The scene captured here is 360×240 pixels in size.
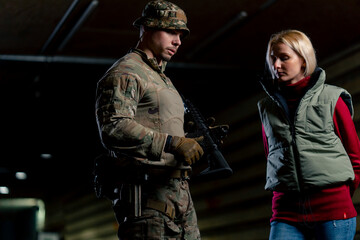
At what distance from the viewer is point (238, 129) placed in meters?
7.10

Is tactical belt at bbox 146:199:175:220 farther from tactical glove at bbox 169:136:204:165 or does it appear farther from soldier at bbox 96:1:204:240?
tactical glove at bbox 169:136:204:165

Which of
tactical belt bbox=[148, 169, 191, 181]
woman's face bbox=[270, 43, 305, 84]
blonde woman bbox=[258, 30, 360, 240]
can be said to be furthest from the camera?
woman's face bbox=[270, 43, 305, 84]

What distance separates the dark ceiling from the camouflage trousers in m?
2.17

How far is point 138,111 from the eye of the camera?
2.36 metres

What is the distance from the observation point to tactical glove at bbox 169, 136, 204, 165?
2189mm

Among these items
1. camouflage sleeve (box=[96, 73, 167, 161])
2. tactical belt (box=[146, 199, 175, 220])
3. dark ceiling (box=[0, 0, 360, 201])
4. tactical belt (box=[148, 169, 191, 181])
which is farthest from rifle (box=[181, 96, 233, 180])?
dark ceiling (box=[0, 0, 360, 201])

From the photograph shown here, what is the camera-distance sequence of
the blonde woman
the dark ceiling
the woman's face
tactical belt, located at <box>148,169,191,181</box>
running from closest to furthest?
1. tactical belt, located at <box>148,169,191,181</box>
2. the blonde woman
3. the woman's face
4. the dark ceiling

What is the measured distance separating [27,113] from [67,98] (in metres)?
0.88

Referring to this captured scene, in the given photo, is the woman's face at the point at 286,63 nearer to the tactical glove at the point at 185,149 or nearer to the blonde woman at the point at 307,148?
the blonde woman at the point at 307,148

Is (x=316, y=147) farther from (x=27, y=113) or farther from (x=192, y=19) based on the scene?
(x=27, y=113)

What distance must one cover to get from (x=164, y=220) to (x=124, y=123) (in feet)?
1.50

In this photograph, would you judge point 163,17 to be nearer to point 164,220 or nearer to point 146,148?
point 146,148

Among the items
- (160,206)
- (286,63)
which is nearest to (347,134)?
(286,63)

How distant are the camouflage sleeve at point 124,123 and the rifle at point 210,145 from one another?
1.05 ft
